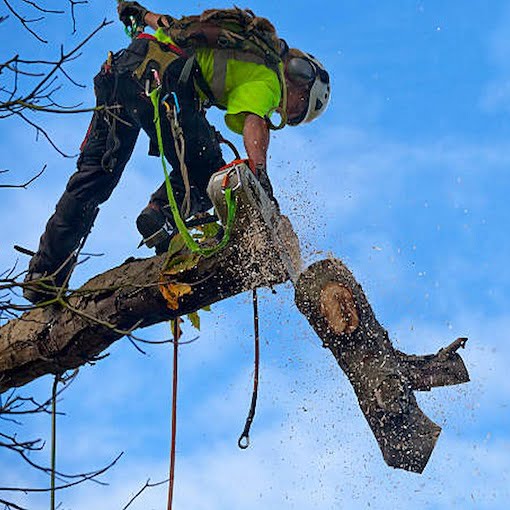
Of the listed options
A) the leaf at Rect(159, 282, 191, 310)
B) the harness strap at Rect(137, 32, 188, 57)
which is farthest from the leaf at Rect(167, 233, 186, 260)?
the harness strap at Rect(137, 32, 188, 57)

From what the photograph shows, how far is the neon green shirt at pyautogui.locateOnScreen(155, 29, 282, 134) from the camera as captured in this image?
4715 millimetres

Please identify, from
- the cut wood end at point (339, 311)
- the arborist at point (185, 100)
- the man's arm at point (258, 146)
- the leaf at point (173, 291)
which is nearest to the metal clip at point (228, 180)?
the man's arm at point (258, 146)

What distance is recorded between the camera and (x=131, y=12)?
5.38 meters

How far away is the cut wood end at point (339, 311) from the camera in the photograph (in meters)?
4.19

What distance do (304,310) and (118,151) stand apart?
1648 millimetres

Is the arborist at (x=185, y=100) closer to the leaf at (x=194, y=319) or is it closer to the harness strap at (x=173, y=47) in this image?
the harness strap at (x=173, y=47)

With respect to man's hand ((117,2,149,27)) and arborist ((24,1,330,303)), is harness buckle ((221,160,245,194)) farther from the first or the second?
man's hand ((117,2,149,27))

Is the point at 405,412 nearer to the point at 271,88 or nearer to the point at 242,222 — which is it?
the point at 242,222

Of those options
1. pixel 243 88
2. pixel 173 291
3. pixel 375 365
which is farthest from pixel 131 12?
pixel 375 365

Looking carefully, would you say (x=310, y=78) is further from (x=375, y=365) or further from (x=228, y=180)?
(x=375, y=365)

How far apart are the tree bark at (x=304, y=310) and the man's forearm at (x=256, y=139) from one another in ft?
0.86

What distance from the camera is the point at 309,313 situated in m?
4.22

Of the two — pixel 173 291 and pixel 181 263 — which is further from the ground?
pixel 181 263

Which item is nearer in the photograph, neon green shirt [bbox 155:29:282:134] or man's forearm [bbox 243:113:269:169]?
man's forearm [bbox 243:113:269:169]
